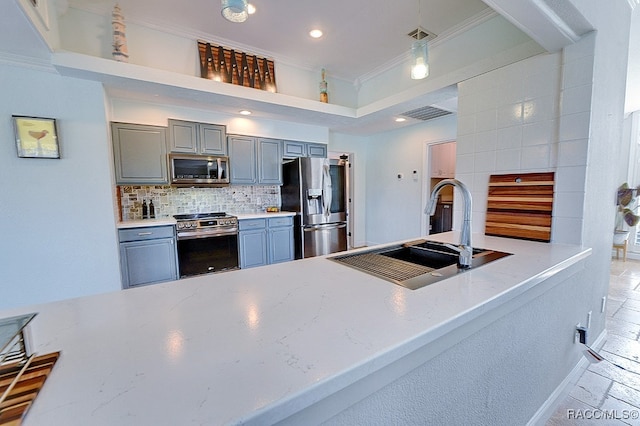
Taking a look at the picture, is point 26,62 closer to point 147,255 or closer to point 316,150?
point 147,255

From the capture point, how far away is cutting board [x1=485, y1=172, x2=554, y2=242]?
69.1 inches

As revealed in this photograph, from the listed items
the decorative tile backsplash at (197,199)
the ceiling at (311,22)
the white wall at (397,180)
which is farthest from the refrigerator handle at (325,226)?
the ceiling at (311,22)

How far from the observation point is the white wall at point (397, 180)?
4.47 metres

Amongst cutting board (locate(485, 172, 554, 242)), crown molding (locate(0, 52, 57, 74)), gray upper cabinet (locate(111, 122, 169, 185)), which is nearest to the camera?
cutting board (locate(485, 172, 554, 242))

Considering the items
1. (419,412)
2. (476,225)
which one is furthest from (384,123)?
(419,412)

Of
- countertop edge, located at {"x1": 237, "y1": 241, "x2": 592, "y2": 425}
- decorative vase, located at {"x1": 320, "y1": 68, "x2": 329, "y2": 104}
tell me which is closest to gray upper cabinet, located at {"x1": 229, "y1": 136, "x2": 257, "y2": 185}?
decorative vase, located at {"x1": 320, "y1": 68, "x2": 329, "y2": 104}

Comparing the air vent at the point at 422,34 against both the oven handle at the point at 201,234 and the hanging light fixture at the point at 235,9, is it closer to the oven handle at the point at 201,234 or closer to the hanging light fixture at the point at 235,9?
the hanging light fixture at the point at 235,9

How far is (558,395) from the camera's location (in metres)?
1.56

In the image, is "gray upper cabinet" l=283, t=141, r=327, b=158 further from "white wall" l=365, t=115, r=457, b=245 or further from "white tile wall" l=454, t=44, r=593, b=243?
"white tile wall" l=454, t=44, r=593, b=243

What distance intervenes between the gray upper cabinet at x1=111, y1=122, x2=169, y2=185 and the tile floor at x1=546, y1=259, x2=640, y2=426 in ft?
13.2

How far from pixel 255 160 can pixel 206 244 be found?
1.38 metres

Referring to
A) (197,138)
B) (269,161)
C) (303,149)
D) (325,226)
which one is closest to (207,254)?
(197,138)

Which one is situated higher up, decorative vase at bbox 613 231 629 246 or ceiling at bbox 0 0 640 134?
ceiling at bbox 0 0 640 134

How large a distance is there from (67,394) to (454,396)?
1008 mm
